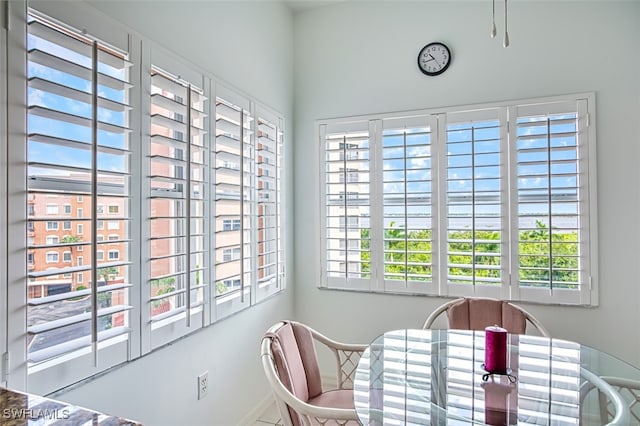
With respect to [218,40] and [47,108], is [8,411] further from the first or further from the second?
[218,40]

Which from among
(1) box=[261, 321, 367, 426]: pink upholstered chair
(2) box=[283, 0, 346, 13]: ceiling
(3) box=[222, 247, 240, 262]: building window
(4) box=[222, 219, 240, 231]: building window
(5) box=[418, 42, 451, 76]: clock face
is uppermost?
(2) box=[283, 0, 346, 13]: ceiling

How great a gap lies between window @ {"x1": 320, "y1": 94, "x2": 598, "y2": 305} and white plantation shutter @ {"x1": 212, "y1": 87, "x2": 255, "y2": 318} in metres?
0.79

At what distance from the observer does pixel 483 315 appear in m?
2.38

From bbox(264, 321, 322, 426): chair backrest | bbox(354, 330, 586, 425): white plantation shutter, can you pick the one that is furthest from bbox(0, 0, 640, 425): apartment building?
bbox(354, 330, 586, 425): white plantation shutter

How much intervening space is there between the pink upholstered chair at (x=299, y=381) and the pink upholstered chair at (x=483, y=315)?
0.72 metres

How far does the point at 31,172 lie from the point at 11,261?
286 millimetres

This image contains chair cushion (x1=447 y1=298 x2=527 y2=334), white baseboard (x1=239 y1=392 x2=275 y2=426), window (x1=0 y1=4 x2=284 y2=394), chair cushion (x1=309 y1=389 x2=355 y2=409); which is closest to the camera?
window (x1=0 y1=4 x2=284 y2=394)

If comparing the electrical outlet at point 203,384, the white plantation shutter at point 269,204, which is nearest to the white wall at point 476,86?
the white plantation shutter at point 269,204

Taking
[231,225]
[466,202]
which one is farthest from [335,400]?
[466,202]

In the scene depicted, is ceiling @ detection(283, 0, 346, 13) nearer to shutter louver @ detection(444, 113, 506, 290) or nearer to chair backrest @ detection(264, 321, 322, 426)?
shutter louver @ detection(444, 113, 506, 290)

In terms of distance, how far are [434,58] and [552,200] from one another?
129cm

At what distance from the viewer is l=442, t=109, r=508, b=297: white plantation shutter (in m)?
2.59

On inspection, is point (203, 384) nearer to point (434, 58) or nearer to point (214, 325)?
point (214, 325)

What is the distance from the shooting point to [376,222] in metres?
2.90
